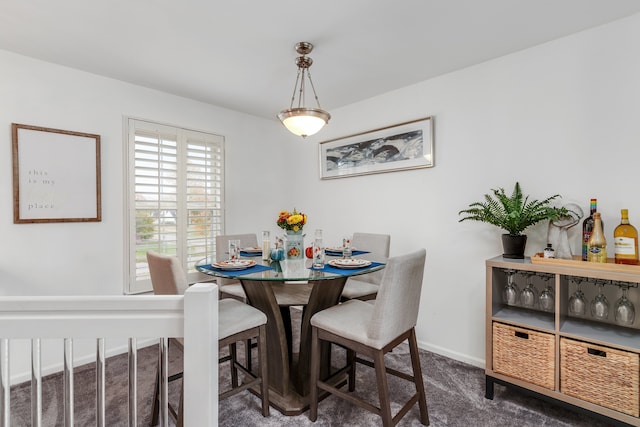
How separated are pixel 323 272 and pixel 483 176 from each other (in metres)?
1.62

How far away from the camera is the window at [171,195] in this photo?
114 inches

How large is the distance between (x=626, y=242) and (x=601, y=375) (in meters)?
0.74

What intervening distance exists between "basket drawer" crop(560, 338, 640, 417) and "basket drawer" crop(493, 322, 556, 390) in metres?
0.06

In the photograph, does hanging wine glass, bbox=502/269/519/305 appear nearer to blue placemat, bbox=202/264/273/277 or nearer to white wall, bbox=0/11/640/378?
white wall, bbox=0/11/640/378

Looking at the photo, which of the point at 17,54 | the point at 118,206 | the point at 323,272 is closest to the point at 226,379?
the point at 323,272

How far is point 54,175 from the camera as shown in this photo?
2480mm

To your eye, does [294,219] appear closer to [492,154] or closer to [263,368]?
[263,368]

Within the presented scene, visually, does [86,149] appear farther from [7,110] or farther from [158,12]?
[158,12]

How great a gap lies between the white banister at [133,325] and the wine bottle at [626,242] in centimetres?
→ 219

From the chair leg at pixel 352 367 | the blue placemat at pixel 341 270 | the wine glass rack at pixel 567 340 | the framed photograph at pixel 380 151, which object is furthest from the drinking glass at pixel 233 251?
the wine glass rack at pixel 567 340

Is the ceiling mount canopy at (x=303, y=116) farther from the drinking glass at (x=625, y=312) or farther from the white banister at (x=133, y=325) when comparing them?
the drinking glass at (x=625, y=312)

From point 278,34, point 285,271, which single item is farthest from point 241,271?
point 278,34

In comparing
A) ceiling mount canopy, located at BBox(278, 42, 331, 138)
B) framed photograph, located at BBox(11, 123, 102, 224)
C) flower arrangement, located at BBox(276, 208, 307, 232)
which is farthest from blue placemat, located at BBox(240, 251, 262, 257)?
framed photograph, located at BBox(11, 123, 102, 224)

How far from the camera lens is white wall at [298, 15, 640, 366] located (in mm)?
1983
